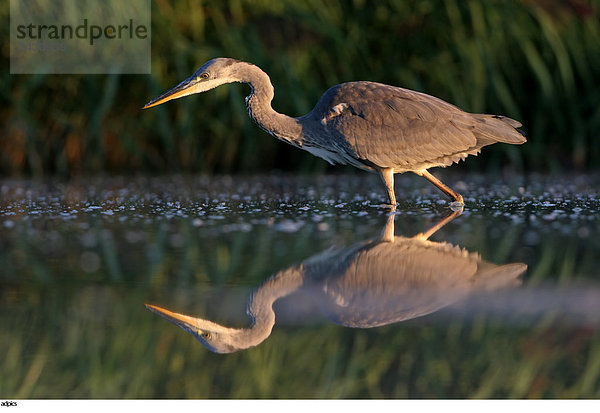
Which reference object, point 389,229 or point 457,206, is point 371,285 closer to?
point 389,229

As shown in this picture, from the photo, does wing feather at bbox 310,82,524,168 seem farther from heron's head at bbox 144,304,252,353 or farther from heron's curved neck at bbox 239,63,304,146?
heron's head at bbox 144,304,252,353

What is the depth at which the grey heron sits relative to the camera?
229 inches

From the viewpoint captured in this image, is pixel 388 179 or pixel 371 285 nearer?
pixel 371 285

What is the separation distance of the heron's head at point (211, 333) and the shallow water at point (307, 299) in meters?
0.03

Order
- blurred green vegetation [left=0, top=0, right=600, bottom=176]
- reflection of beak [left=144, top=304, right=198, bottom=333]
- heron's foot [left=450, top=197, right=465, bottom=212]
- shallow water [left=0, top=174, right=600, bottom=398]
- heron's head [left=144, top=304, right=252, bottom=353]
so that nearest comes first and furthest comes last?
1. shallow water [left=0, top=174, right=600, bottom=398]
2. heron's head [left=144, top=304, right=252, bottom=353]
3. reflection of beak [left=144, top=304, right=198, bottom=333]
4. heron's foot [left=450, top=197, right=465, bottom=212]
5. blurred green vegetation [left=0, top=0, right=600, bottom=176]

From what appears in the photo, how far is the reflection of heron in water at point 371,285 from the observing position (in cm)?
284

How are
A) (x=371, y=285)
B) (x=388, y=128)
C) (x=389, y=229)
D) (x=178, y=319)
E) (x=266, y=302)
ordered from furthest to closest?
(x=388, y=128)
(x=389, y=229)
(x=371, y=285)
(x=266, y=302)
(x=178, y=319)

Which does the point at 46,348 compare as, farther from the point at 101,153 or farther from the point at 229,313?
the point at 101,153

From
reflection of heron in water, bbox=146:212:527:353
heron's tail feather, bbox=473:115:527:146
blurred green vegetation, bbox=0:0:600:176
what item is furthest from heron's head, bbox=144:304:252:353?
blurred green vegetation, bbox=0:0:600:176

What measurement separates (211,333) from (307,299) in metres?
0.52

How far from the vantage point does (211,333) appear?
275cm

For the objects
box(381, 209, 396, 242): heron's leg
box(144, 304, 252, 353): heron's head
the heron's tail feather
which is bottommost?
box(144, 304, 252, 353): heron's head

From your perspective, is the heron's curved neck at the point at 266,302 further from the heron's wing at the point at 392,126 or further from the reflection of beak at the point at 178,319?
→ the heron's wing at the point at 392,126

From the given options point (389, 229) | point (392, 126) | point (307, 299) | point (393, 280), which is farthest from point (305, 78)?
point (307, 299)
